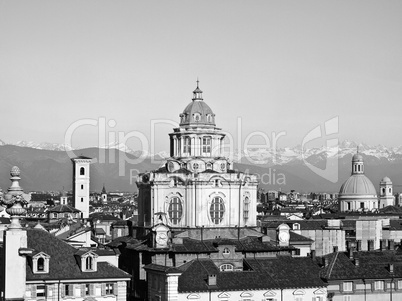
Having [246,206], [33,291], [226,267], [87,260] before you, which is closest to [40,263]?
[33,291]

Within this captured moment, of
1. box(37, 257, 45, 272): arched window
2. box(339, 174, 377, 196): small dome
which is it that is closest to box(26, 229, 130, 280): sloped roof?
box(37, 257, 45, 272): arched window

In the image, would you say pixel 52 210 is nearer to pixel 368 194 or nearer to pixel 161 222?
pixel 368 194

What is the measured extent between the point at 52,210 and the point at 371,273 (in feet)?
295

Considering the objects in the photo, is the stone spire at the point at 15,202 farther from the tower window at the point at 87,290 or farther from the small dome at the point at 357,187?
the small dome at the point at 357,187

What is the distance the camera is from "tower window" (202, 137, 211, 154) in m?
83.8

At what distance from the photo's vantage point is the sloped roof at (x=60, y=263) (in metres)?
58.3

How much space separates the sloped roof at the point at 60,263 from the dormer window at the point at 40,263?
257 millimetres

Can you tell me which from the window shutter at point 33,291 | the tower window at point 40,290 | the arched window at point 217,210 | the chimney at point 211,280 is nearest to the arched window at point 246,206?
the arched window at point 217,210

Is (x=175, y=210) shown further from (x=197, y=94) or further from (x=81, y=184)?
(x=81, y=184)

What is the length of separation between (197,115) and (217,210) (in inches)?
330

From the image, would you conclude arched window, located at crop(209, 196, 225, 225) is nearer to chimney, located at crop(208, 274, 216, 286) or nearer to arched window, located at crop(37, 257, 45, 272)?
chimney, located at crop(208, 274, 216, 286)

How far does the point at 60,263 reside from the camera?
5909 centimetres

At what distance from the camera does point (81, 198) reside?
179 metres

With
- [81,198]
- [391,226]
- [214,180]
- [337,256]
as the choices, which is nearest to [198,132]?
[214,180]
